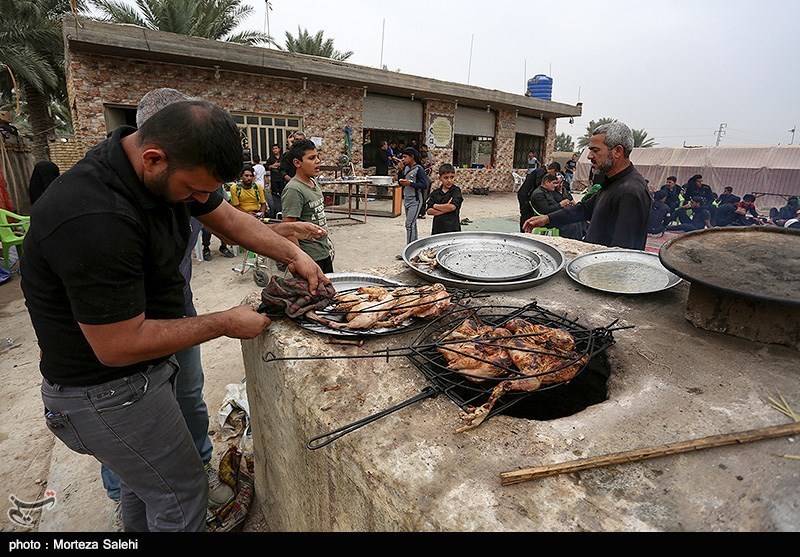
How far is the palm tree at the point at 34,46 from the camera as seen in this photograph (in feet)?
43.0

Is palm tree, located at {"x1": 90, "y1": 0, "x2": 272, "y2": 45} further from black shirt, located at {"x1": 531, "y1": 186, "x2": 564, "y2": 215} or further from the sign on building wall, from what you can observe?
black shirt, located at {"x1": 531, "y1": 186, "x2": 564, "y2": 215}

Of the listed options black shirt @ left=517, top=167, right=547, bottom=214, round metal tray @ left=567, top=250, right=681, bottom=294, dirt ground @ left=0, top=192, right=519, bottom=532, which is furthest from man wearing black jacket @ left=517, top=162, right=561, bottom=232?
round metal tray @ left=567, top=250, right=681, bottom=294

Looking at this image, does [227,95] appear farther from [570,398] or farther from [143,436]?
[570,398]

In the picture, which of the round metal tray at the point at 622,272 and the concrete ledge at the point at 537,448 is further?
the round metal tray at the point at 622,272

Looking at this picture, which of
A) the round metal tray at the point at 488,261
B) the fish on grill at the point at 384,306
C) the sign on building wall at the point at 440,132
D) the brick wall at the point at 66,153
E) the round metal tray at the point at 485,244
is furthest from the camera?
the sign on building wall at the point at 440,132

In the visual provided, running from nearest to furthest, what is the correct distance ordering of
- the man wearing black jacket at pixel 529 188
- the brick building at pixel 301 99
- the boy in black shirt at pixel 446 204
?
the boy in black shirt at pixel 446 204 < the man wearing black jacket at pixel 529 188 < the brick building at pixel 301 99

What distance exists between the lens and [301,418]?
6.01ft

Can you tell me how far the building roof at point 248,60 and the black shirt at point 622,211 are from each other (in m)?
10.9

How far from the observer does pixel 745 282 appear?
211cm

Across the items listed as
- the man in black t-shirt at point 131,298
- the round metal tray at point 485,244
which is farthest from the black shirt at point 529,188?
the man in black t-shirt at point 131,298

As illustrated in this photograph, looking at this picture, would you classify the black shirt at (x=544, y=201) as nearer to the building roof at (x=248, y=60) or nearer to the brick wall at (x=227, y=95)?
the building roof at (x=248, y=60)

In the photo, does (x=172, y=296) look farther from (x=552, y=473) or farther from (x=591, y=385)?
(x=591, y=385)

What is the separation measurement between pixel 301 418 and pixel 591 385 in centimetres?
173

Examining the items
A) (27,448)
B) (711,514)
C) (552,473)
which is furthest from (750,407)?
(27,448)
